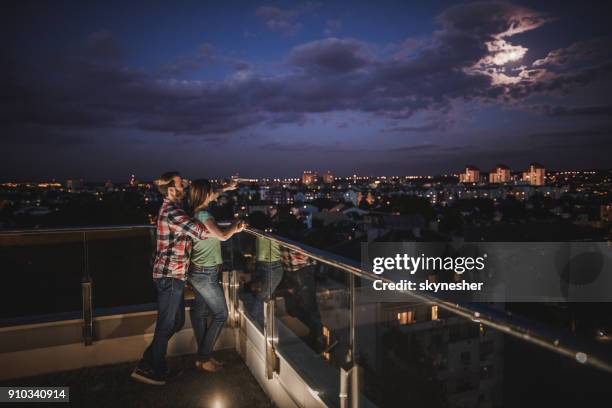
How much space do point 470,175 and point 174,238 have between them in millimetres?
200680

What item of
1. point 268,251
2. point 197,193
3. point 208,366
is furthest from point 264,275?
point 197,193

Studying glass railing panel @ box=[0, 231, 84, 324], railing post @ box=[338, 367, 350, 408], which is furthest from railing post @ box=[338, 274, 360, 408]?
glass railing panel @ box=[0, 231, 84, 324]

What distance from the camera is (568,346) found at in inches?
41.9

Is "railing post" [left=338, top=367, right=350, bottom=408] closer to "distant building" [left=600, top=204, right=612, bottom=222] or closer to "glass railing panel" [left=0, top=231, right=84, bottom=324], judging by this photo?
"glass railing panel" [left=0, top=231, right=84, bottom=324]

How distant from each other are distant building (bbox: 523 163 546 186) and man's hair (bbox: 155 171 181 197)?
7381 inches

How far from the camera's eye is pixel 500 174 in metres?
178

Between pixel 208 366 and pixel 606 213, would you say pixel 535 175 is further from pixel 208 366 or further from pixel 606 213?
pixel 208 366

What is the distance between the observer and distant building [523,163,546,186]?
535 feet

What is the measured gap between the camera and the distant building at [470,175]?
183562 millimetres

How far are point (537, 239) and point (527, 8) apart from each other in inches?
1555

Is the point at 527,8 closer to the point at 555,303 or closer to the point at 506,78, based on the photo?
the point at 506,78

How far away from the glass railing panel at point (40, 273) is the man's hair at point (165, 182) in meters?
1.70

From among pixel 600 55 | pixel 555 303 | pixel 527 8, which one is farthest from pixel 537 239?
pixel 600 55

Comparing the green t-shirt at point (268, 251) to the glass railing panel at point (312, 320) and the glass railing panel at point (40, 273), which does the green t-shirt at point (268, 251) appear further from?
the glass railing panel at point (40, 273)
